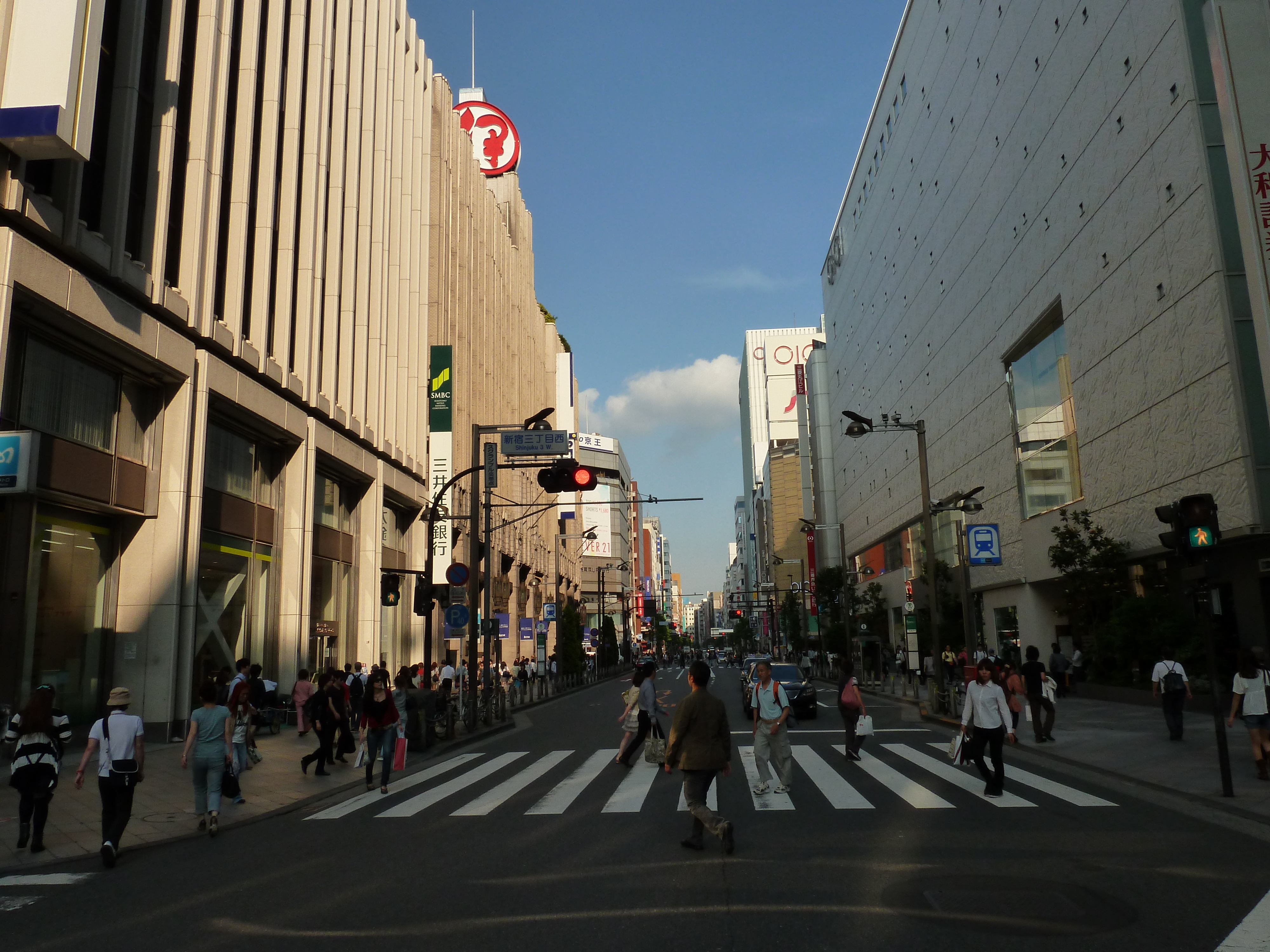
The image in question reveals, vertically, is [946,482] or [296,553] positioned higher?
[946,482]

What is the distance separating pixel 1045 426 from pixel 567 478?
25.9 metres

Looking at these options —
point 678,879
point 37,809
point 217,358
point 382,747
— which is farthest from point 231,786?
point 217,358

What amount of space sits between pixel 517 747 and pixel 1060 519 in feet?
78.4

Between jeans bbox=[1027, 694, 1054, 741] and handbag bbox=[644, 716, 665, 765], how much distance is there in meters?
7.34

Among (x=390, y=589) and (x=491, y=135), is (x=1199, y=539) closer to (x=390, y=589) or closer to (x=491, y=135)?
(x=390, y=589)

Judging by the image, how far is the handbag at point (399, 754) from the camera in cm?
1516

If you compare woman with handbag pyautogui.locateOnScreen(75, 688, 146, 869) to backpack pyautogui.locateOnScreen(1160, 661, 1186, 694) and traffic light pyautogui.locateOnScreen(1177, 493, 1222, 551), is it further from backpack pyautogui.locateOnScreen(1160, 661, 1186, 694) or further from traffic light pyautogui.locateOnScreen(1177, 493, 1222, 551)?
backpack pyautogui.locateOnScreen(1160, 661, 1186, 694)

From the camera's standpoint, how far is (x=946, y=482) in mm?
50312

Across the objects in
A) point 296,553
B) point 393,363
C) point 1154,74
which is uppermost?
point 1154,74

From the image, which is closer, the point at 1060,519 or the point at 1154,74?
the point at 1154,74

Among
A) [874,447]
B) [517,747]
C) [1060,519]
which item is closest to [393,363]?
[517,747]

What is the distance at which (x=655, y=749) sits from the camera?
52.2 ft

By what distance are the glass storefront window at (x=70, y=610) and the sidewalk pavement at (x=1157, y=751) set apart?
18.5 m

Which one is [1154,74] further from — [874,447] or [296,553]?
[874,447]
